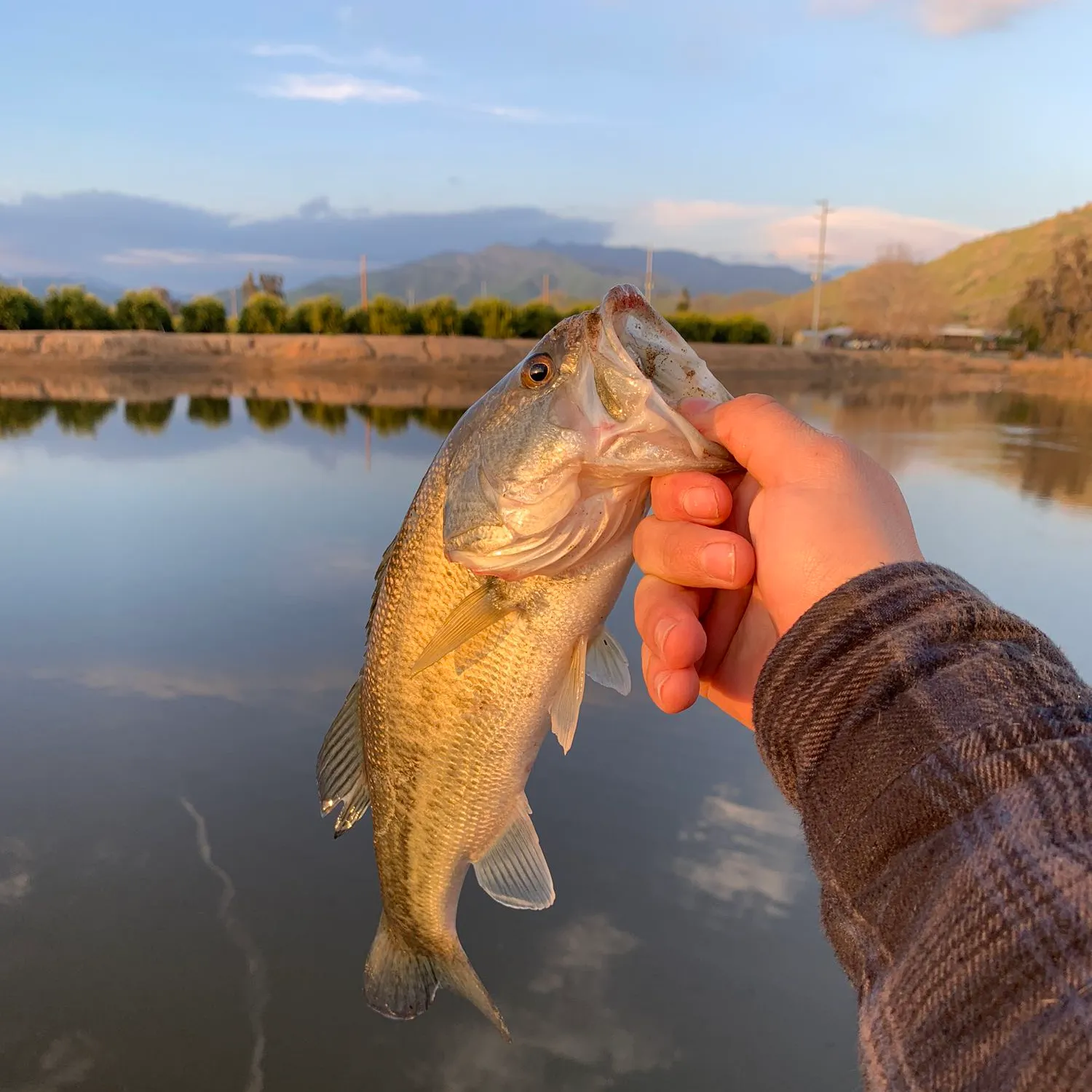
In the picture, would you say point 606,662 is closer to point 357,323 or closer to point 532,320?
point 532,320

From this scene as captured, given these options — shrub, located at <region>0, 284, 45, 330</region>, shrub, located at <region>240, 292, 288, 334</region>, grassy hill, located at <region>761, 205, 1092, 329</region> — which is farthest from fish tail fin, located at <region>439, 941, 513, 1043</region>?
grassy hill, located at <region>761, 205, 1092, 329</region>

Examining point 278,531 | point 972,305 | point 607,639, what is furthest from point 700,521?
point 972,305

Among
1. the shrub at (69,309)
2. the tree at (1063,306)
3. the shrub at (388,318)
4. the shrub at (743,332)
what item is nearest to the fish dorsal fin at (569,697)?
the shrub at (388,318)

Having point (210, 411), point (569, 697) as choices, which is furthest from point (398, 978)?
point (210, 411)

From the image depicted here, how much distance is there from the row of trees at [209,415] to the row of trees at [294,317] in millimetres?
14247

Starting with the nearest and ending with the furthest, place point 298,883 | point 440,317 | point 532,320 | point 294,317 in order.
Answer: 1. point 298,883
2. point 440,317
3. point 294,317
4. point 532,320

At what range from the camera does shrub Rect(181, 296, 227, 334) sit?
3219 centimetres

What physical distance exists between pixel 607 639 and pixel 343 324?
33.0m

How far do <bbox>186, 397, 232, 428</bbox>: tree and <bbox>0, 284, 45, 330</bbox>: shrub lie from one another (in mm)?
15514

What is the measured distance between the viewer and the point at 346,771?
6.89 ft

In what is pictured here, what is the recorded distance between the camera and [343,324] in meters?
32.7

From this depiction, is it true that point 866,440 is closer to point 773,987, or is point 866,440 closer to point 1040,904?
point 773,987

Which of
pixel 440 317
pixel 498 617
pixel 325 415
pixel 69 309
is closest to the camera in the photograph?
pixel 498 617

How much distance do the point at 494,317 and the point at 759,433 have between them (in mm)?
32278
